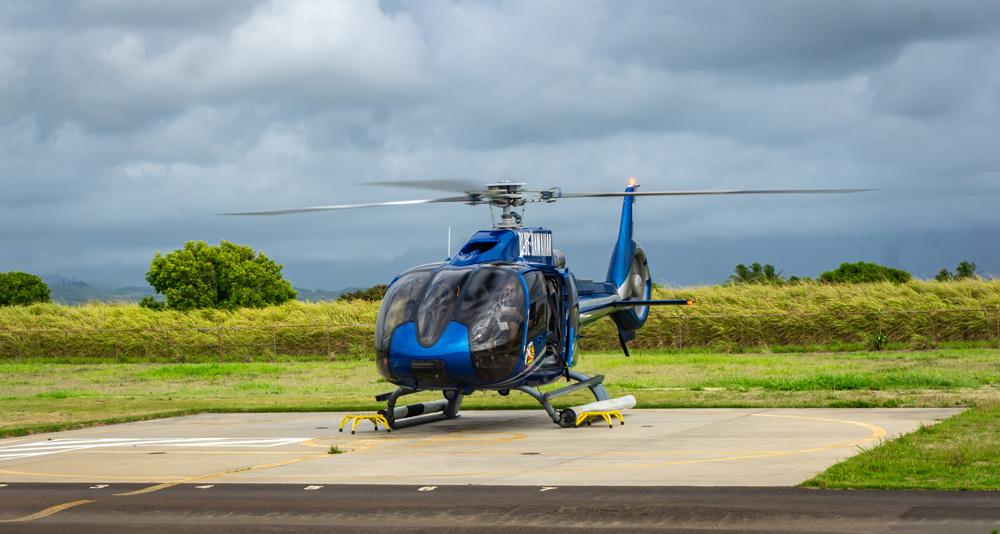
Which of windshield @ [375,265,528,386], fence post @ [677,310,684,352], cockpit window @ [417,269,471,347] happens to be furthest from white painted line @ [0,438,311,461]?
fence post @ [677,310,684,352]

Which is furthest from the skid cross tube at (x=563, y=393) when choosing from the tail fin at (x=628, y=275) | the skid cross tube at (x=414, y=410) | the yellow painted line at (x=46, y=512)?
the yellow painted line at (x=46, y=512)

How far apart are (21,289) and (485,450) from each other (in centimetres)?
8570

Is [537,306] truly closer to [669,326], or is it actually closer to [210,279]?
[669,326]

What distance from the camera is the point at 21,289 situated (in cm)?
8819

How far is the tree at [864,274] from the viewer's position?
67688 millimetres

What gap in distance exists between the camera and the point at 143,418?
20781 millimetres

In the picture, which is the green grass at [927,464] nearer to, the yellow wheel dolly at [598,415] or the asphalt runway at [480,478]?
the asphalt runway at [480,478]

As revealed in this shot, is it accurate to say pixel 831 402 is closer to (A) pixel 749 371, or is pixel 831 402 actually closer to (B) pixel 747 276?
(A) pixel 749 371

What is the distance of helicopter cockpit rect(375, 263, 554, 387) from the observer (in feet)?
49.4

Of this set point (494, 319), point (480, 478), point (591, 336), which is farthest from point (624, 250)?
point (591, 336)

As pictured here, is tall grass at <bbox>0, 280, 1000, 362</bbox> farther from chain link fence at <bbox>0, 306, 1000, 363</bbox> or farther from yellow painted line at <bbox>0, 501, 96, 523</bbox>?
yellow painted line at <bbox>0, 501, 96, 523</bbox>

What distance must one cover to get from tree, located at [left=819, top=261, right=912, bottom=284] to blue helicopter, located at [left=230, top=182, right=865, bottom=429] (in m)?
54.4

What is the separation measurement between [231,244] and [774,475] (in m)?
55.6

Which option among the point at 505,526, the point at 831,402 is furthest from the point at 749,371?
the point at 505,526
